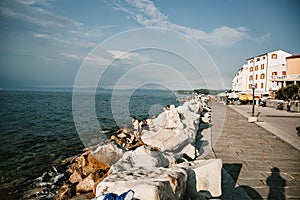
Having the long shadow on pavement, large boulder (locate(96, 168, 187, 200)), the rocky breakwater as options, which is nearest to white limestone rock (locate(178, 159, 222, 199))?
the rocky breakwater

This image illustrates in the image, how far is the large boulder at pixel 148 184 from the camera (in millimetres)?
2146

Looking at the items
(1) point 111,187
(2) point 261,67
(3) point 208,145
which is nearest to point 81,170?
(3) point 208,145

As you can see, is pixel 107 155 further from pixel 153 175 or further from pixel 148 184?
pixel 148 184

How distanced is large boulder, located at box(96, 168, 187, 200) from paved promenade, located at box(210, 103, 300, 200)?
1.44m

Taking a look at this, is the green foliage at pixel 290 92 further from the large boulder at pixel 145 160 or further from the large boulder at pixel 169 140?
the large boulder at pixel 145 160

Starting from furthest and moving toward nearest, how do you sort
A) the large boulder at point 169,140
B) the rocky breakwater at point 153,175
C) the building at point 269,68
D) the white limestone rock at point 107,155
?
the building at point 269,68 < the large boulder at point 169,140 < the white limestone rock at point 107,155 < the rocky breakwater at point 153,175

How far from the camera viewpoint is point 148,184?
2.19 m

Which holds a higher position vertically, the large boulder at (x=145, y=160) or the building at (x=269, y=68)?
the building at (x=269, y=68)

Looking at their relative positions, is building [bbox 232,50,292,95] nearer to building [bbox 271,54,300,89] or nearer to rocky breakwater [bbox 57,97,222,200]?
building [bbox 271,54,300,89]

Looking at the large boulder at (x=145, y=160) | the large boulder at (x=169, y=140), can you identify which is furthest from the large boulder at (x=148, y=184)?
the large boulder at (x=169, y=140)

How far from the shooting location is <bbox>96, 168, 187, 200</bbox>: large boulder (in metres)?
2.15

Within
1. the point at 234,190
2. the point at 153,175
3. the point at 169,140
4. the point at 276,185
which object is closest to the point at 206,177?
the point at 234,190

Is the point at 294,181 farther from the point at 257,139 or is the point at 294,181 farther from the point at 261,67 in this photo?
the point at 261,67

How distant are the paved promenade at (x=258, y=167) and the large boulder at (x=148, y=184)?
1.44 meters
